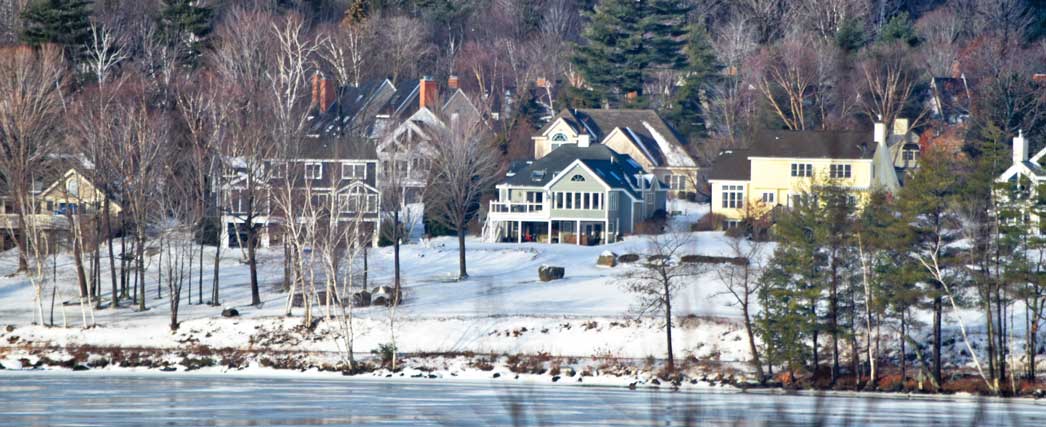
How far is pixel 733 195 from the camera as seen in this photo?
64.8m

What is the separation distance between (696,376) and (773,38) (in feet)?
201

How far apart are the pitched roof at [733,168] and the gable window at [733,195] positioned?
411mm

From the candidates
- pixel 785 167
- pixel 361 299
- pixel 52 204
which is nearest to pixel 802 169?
pixel 785 167

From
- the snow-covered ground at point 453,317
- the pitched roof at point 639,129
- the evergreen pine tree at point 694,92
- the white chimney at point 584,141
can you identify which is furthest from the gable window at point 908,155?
the snow-covered ground at point 453,317

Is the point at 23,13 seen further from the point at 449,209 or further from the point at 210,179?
the point at 449,209

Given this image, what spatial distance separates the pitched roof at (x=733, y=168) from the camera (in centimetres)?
6475

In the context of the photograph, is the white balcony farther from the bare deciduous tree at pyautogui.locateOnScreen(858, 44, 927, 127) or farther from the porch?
the bare deciduous tree at pyautogui.locateOnScreen(858, 44, 927, 127)

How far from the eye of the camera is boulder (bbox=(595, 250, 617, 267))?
2073 inches

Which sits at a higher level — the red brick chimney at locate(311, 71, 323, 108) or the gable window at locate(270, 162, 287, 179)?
the red brick chimney at locate(311, 71, 323, 108)

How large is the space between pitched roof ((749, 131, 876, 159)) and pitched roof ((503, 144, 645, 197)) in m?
6.11

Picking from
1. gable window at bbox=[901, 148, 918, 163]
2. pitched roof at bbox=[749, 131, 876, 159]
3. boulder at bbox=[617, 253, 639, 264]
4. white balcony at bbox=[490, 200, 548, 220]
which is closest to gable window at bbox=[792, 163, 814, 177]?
pitched roof at bbox=[749, 131, 876, 159]

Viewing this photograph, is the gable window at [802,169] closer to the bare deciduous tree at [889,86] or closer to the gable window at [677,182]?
the bare deciduous tree at [889,86]

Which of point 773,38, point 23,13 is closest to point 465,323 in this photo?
point 23,13

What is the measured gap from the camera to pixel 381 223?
190ft
